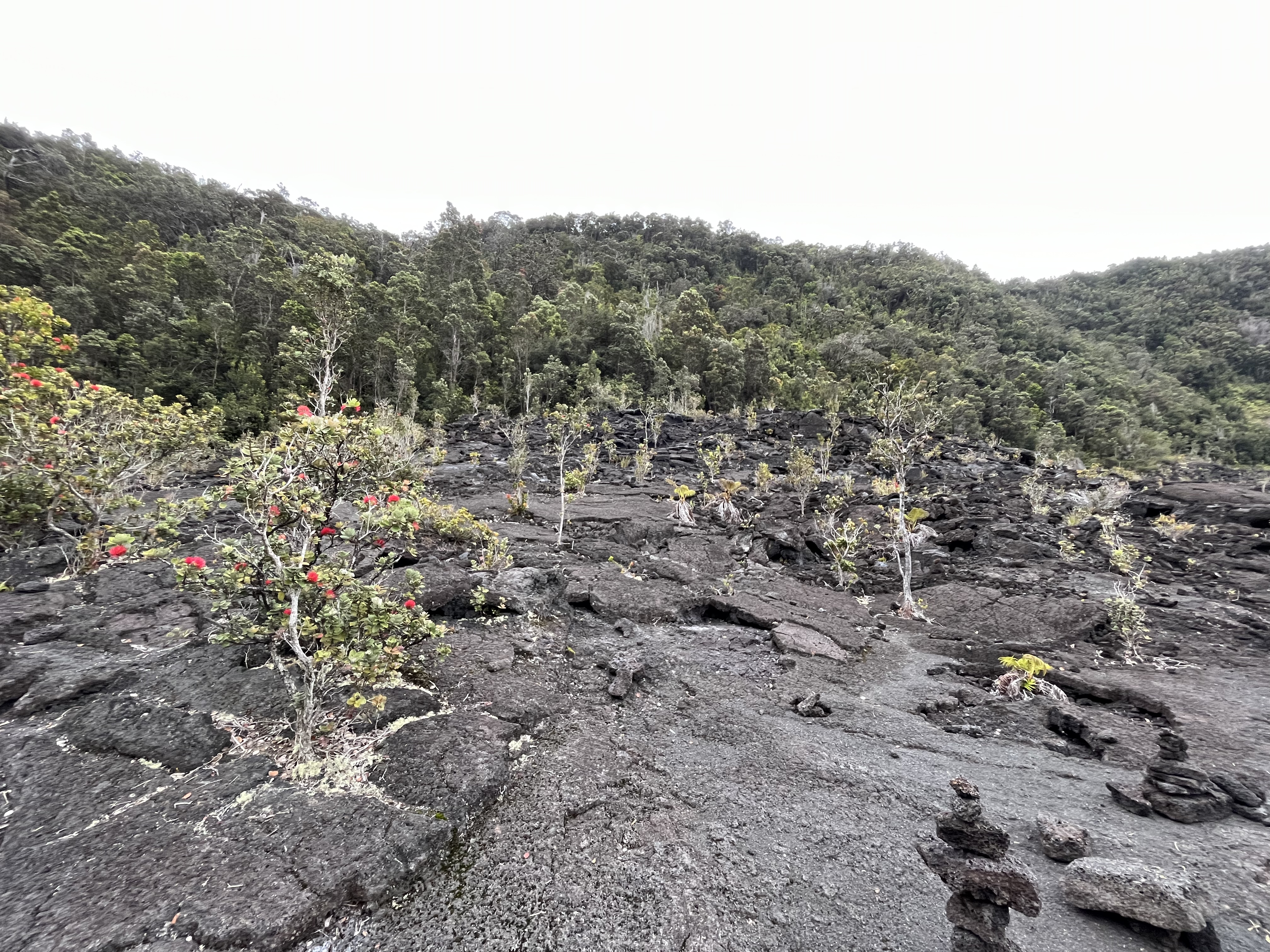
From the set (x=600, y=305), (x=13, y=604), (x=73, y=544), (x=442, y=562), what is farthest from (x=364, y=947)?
(x=600, y=305)

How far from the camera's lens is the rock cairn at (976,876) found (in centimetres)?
336

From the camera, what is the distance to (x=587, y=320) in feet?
135

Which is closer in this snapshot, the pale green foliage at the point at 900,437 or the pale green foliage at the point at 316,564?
the pale green foliage at the point at 316,564

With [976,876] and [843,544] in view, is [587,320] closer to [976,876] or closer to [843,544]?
[843,544]

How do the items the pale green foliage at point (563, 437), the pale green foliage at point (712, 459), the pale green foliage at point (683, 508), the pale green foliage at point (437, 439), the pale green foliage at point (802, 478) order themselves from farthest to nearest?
the pale green foliage at point (437, 439)
the pale green foliage at point (712, 459)
the pale green foliage at point (802, 478)
the pale green foliage at point (683, 508)
the pale green foliage at point (563, 437)

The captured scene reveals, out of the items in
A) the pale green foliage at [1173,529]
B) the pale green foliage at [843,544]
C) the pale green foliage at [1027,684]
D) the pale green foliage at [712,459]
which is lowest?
the pale green foliage at [1027,684]

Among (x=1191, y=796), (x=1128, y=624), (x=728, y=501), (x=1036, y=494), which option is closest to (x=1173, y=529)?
(x=1036, y=494)

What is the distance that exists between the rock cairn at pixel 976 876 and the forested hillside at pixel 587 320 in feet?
50.3

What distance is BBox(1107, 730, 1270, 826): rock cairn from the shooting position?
4.60m

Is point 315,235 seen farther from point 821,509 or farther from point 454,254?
point 821,509

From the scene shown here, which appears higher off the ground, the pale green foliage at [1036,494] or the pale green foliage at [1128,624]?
the pale green foliage at [1036,494]

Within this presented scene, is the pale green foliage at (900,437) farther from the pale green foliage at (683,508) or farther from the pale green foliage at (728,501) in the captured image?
the pale green foliage at (683,508)

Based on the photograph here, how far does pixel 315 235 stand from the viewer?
47875 millimetres

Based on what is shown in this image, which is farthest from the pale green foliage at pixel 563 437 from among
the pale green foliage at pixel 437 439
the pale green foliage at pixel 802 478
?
the pale green foliage at pixel 802 478
